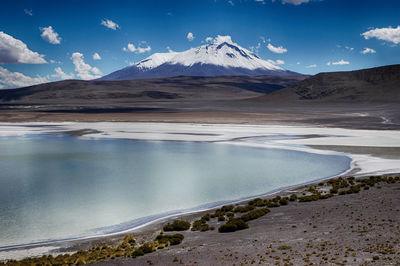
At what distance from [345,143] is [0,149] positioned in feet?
118

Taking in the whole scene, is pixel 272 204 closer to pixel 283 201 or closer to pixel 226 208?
pixel 283 201

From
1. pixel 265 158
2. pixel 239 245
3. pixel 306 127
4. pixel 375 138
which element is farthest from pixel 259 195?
pixel 306 127

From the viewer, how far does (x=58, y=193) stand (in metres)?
19.8

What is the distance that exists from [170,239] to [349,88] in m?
144

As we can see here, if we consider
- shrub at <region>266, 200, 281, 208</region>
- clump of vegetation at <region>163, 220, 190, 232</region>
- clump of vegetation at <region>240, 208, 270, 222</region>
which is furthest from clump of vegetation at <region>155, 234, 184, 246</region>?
shrub at <region>266, 200, 281, 208</region>

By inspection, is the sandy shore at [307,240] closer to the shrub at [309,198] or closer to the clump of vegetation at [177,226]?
the clump of vegetation at [177,226]

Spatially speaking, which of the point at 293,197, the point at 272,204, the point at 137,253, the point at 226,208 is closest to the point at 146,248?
the point at 137,253

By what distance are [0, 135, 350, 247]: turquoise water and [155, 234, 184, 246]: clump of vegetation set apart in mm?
2549

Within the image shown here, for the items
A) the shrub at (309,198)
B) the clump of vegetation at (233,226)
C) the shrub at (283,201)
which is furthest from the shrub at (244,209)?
the shrub at (309,198)

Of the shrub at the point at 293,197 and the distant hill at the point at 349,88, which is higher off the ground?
the distant hill at the point at 349,88

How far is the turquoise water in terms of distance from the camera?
15588 mm

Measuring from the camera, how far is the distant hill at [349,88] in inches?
5148

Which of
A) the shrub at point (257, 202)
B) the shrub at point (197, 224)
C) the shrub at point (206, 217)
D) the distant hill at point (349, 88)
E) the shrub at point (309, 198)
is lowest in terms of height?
the shrub at point (197, 224)

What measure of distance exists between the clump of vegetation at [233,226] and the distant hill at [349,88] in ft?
397
